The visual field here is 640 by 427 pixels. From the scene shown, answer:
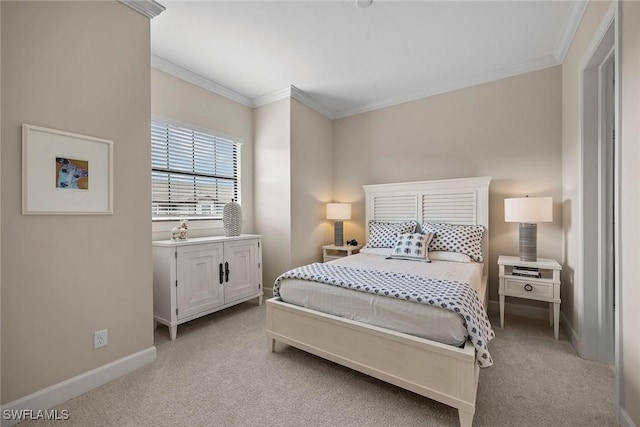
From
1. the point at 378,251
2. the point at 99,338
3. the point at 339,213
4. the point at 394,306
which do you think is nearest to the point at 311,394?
the point at 394,306

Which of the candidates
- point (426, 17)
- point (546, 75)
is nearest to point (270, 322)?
point (426, 17)

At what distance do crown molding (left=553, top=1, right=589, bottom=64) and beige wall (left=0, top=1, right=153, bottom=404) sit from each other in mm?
3351

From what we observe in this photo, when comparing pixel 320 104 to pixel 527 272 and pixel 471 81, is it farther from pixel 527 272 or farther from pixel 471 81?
pixel 527 272

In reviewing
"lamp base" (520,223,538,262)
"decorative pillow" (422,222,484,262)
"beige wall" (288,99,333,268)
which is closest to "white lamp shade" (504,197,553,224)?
"lamp base" (520,223,538,262)

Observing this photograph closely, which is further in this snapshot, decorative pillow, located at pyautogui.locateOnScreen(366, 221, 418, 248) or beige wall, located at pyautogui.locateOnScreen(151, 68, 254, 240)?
decorative pillow, located at pyautogui.locateOnScreen(366, 221, 418, 248)

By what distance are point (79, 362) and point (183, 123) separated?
94.0 inches

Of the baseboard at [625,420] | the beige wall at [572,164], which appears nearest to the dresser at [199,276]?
the baseboard at [625,420]

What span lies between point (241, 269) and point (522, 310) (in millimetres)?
3202

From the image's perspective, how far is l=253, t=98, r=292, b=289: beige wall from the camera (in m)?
3.65

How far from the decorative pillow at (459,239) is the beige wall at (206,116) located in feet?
8.12

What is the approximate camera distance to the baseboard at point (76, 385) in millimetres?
1539

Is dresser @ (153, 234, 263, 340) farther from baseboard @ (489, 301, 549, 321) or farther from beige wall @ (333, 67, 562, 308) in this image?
baseboard @ (489, 301, 549, 321)

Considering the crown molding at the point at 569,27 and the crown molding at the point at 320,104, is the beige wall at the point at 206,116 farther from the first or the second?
the crown molding at the point at 569,27

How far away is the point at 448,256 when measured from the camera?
2.94m
